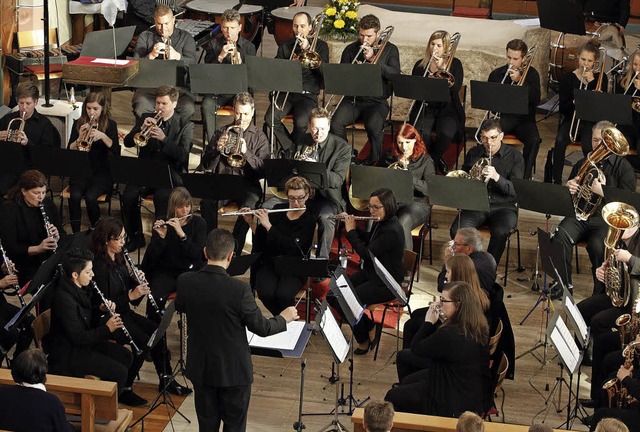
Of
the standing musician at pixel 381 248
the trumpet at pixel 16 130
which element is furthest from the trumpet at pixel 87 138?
the standing musician at pixel 381 248

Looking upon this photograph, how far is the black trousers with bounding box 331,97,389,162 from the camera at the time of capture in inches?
377

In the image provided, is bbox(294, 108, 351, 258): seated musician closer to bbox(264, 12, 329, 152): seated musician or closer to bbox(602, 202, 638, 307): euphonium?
bbox(264, 12, 329, 152): seated musician

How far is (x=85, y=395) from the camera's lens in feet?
21.3

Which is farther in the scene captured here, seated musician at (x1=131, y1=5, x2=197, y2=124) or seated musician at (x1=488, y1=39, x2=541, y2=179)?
seated musician at (x1=131, y1=5, x2=197, y2=124)

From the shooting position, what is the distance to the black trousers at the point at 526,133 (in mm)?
9383

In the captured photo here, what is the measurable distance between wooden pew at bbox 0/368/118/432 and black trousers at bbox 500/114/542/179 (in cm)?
419

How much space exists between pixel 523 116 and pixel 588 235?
1412 millimetres

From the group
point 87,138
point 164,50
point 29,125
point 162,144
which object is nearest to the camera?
point 87,138

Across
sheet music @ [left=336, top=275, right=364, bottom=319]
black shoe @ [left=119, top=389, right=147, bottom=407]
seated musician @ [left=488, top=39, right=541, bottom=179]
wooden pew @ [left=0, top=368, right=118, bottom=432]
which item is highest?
seated musician @ [left=488, top=39, right=541, bottom=179]

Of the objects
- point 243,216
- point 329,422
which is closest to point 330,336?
point 329,422

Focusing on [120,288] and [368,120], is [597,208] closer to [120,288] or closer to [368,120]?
[368,120]

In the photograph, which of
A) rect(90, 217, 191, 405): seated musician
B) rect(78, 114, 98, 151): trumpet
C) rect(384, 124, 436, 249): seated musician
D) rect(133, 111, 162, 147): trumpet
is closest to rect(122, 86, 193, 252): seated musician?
rect(133, 111, 162, 147): trumpet

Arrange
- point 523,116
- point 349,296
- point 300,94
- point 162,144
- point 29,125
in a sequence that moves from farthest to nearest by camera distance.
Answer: point 300,94, point 523,116, point 29,125, point 162,144, point 349,296

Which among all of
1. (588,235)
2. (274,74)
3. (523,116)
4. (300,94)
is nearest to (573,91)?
(523,116)
